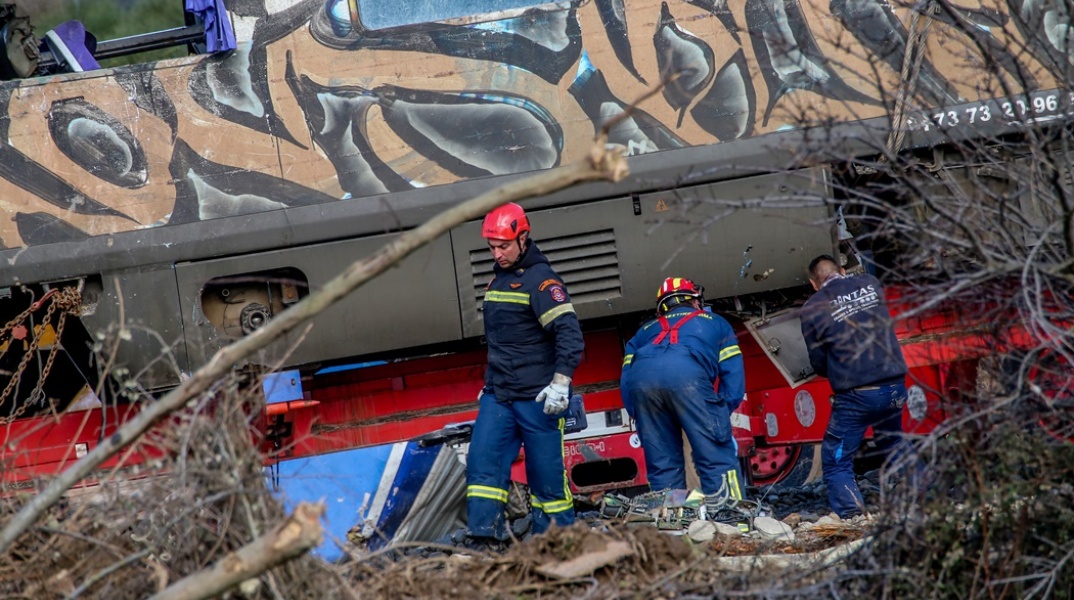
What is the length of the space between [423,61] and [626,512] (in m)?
2.81

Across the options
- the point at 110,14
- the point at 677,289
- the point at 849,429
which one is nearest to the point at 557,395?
the point at 677,289

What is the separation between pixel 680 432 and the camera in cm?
685

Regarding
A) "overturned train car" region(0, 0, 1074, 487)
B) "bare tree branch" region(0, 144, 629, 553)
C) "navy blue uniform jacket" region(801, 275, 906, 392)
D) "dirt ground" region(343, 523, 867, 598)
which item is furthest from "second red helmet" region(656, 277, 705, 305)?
"bare tree branch" region(0, 144, 629, 553)

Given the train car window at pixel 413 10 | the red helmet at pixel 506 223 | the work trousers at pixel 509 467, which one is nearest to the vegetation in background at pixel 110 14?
the train car window at pixel 413 10

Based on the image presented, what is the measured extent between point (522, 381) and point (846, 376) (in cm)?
187

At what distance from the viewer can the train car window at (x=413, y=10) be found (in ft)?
22.1

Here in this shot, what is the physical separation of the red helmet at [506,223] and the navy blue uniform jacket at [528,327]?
5.9 inches

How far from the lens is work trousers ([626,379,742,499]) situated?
21.6ft

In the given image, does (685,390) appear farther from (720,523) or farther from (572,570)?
(572,570)

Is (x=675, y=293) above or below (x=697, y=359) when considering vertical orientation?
above

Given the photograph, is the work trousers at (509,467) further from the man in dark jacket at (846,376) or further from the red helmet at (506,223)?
the man in dark jacket at (846,376)

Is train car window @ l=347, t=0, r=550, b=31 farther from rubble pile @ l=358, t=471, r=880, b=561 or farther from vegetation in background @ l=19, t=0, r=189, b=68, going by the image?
vegetation in background @ l=19, t=0, r=189, b=68

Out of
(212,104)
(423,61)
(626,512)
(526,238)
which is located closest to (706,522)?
(626,512)

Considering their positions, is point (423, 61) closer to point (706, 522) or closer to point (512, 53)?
point (512, 53)
